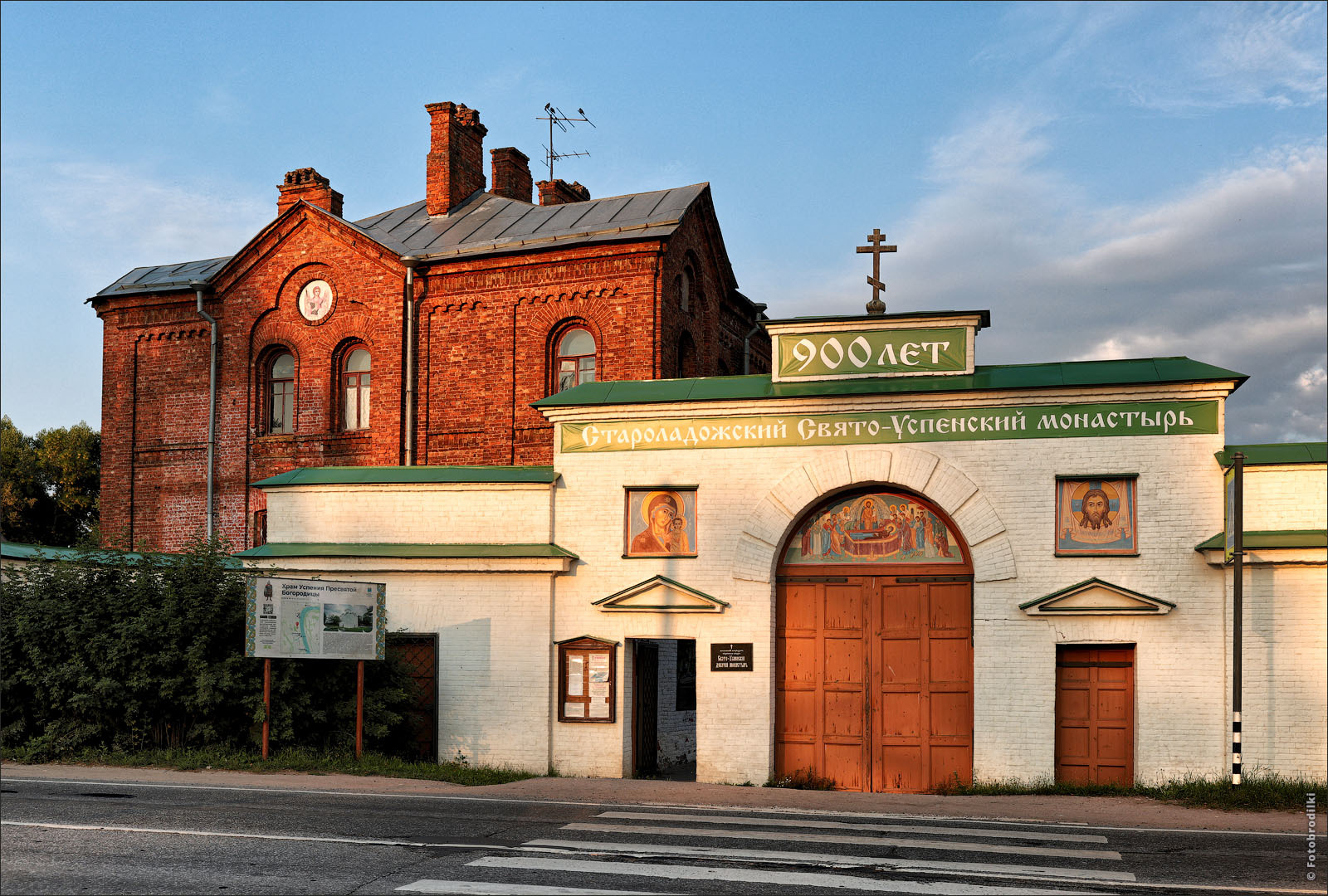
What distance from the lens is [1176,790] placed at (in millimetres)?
14680

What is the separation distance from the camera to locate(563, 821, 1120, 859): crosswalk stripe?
35.0 ft

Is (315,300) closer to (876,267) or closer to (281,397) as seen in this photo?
(281,397)

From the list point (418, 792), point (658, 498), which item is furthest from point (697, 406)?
point (418, 792)

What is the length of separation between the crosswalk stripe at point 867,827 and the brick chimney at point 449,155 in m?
19.2

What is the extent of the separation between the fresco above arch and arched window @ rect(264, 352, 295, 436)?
47.0 feet

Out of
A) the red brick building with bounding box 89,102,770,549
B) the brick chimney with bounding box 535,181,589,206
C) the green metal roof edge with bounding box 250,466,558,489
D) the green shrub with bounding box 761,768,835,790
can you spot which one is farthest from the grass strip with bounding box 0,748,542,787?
the brick chimney with bounding box 535,181,589,206

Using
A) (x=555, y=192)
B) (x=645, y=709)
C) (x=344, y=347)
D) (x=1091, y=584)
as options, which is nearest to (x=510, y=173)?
(x=555, y=192)

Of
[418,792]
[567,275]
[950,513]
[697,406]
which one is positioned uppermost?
[567,275]

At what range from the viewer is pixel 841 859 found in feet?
32.9

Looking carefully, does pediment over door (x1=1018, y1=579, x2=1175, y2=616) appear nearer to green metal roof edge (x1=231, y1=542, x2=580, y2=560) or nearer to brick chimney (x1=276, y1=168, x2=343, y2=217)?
green metal roof edge (x1=231, y1=542, x2=580, y2=560)

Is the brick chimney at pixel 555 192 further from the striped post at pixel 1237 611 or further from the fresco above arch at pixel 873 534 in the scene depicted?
the striped post at pixel 1237 611

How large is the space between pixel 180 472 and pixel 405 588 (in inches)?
469

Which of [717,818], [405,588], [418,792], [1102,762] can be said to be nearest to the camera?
[717,818]

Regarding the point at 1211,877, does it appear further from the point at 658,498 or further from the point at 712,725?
the point at 658,498
